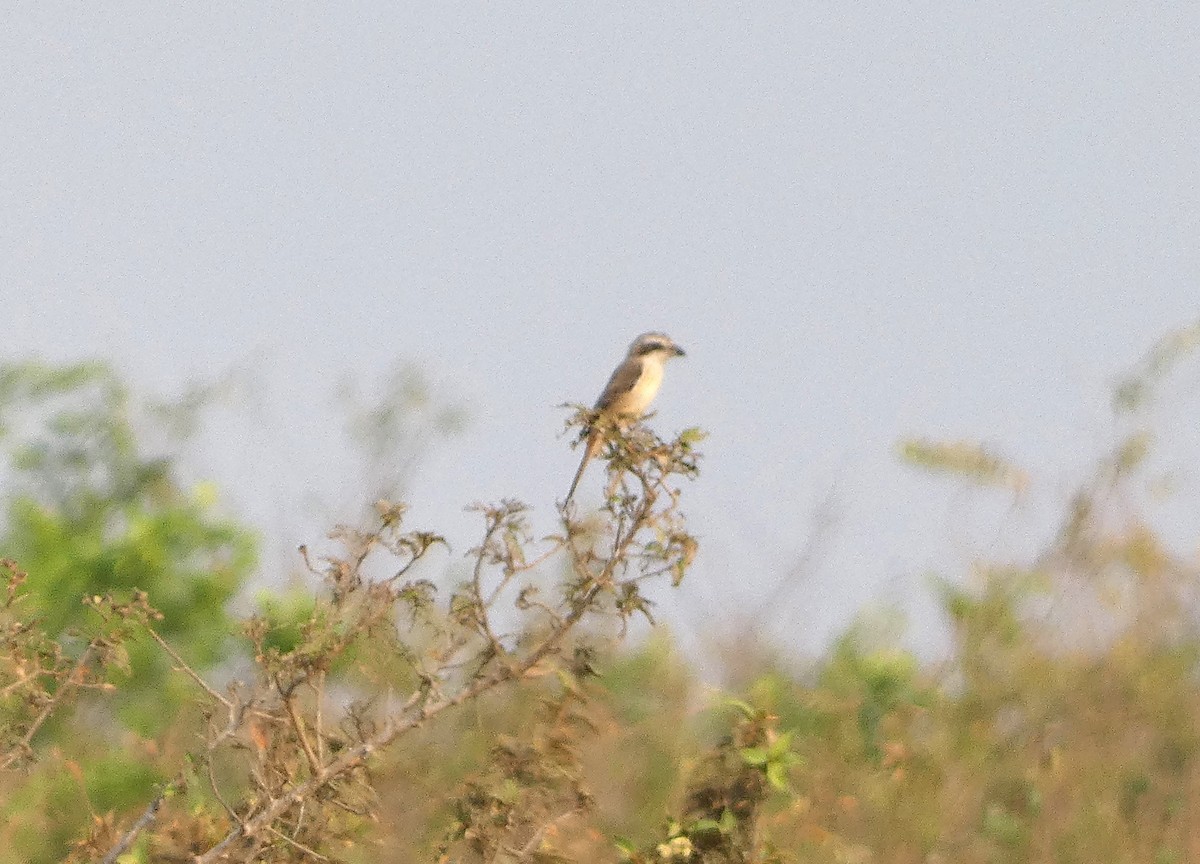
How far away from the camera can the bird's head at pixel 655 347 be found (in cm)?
895

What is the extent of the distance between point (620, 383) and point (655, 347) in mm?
514

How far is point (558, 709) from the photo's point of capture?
4875 mm

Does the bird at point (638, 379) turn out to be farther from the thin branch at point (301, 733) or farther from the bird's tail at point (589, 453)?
the thin branch at point (301, 733)

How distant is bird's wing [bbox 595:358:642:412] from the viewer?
27.9 ft

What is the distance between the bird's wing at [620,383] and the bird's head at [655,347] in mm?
201

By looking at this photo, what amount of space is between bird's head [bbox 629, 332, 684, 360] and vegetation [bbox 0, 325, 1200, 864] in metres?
1.57

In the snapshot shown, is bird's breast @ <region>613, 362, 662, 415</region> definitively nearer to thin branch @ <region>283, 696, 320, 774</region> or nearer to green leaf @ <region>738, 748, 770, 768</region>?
green leaf @ <region>738, 748, 770, 768</region>

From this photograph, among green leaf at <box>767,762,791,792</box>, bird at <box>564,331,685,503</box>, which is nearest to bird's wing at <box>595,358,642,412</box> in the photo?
bird at <box>564,331,685,503</box>

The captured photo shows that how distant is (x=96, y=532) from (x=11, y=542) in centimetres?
46

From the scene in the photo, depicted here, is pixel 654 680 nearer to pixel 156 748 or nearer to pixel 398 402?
pixel 156 748

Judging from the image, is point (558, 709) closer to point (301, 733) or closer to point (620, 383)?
point (301, 733)

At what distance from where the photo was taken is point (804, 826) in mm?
7902

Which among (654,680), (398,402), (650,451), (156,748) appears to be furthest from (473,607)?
(398,402)

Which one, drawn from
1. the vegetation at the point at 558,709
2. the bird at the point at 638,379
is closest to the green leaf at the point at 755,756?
the vegetation at the point at 558,709
